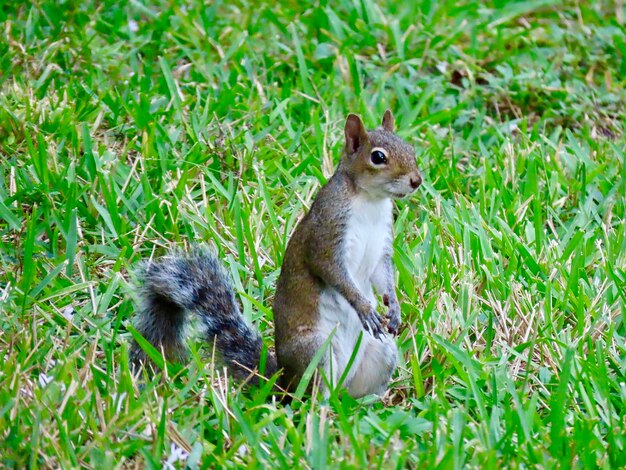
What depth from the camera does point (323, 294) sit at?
121 inches

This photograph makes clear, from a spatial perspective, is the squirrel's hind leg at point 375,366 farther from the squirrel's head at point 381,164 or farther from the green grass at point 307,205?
the squirrel's head at point 381,164

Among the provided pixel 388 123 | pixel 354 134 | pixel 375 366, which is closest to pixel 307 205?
pixel 388 123

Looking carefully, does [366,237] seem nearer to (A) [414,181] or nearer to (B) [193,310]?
(A) [414,181]

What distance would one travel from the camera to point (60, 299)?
133 inches

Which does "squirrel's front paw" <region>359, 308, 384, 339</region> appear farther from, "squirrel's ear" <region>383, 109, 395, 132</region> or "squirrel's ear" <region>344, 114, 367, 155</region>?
"squirrel's ear" <region>383, 109, 395, 132</region>

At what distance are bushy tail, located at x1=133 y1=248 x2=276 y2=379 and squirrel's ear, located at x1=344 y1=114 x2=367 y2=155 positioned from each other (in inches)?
20.2

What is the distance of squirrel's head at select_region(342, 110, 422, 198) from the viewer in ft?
10.1

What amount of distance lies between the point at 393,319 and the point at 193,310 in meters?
0.57

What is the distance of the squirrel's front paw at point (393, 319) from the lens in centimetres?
315

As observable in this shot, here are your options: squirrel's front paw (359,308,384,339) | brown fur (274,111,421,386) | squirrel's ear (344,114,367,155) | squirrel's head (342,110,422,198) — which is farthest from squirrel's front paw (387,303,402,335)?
squirrel's ear (344,114,367,155)

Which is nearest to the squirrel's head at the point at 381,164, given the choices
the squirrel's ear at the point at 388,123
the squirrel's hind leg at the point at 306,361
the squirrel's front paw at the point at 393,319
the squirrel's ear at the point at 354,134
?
the squirrel's ear at the point at 354,134

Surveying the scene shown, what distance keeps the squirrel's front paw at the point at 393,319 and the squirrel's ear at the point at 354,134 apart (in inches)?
18.3

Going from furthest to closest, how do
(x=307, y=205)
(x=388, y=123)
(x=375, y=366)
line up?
(x=307, y=205) → (x=388, y=123) → (x=375, y=366)

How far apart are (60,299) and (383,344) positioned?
1.02 metres
